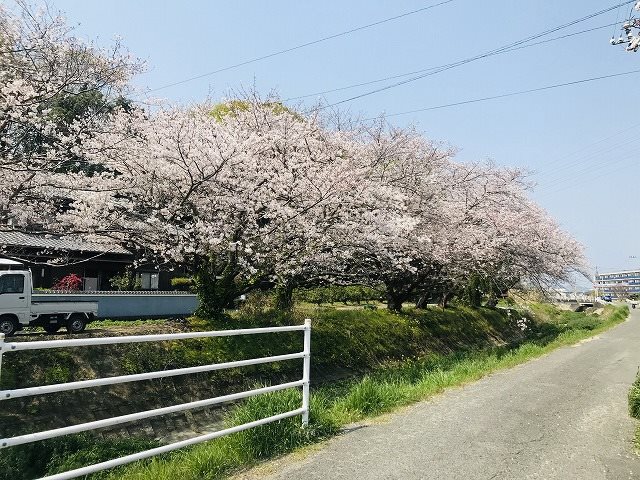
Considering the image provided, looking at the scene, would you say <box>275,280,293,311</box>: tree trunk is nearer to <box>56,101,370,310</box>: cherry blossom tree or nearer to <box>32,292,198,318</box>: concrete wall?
<box>56,101,370,310</box>: cherry blossom tree

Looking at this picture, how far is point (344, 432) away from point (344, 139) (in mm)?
12311

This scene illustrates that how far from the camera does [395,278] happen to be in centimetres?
1983

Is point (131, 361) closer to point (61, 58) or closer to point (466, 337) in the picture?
point (61, 58)

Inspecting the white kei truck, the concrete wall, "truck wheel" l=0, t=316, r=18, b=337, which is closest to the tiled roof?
the concrete wall

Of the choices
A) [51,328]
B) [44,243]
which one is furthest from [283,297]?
[44,243]

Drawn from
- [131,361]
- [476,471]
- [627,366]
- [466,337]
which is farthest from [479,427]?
[466,337]

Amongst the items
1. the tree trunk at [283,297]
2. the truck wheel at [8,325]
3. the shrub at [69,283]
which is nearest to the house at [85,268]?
the shrub at [69,283]

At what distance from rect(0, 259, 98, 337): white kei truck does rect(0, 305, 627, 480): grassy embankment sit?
4453 millimetres

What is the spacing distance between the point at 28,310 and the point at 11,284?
855 mm

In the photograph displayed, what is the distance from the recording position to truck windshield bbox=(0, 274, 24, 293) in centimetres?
1291

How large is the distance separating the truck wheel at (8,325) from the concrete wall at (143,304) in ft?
11.2

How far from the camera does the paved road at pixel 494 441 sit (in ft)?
14.0

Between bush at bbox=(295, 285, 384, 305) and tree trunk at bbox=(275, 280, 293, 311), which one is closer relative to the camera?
tree trunk at bbox=(275, 280, 293, 311)

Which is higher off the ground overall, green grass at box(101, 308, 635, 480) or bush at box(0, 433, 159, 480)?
green grass at box(101, 308, 635, 480)
